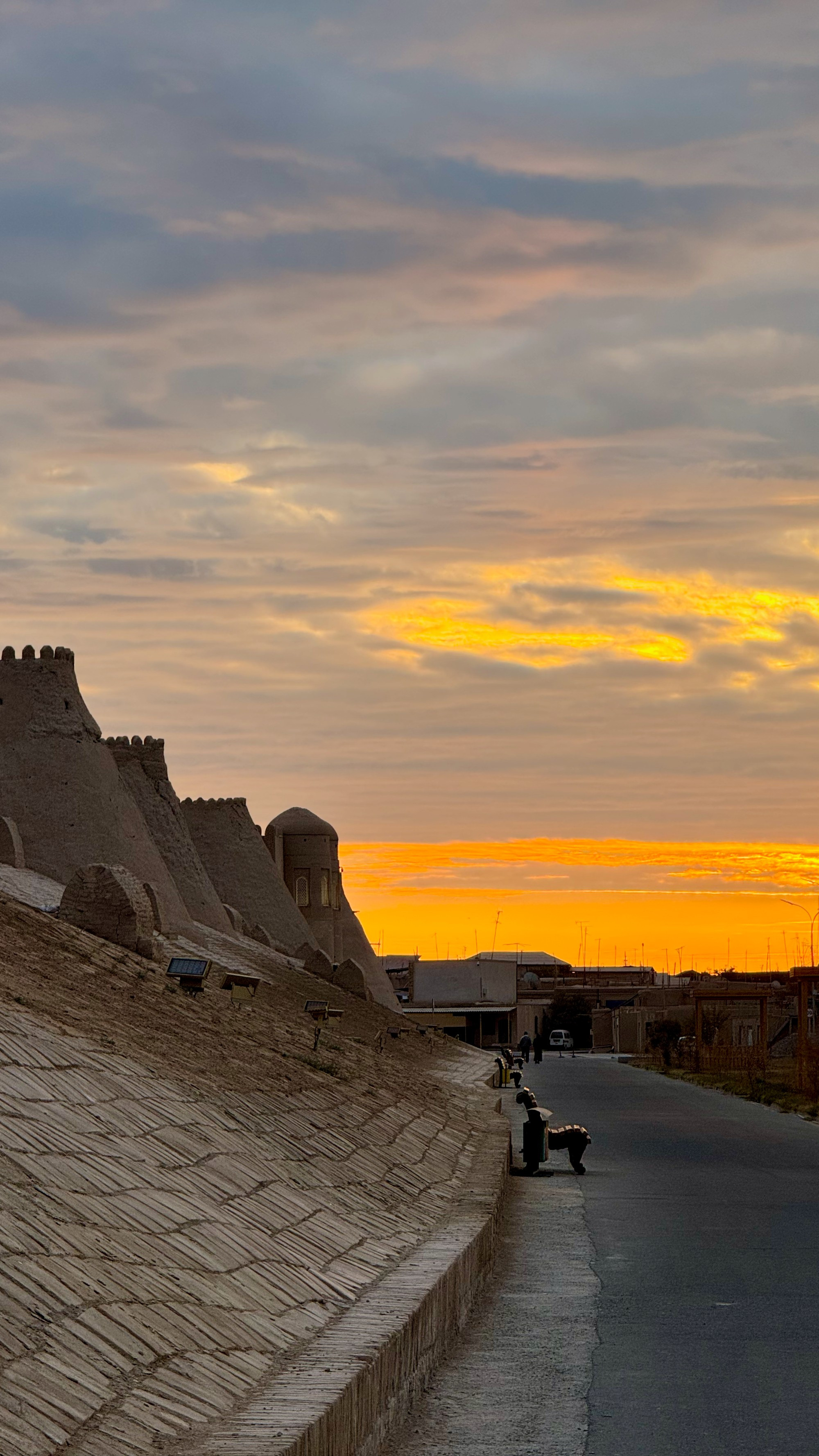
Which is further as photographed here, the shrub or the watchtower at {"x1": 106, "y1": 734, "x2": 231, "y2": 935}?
the shrub

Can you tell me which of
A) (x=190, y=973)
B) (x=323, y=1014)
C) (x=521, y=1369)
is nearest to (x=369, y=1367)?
(x=521, y=1369)

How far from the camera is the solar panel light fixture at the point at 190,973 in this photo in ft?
46.2

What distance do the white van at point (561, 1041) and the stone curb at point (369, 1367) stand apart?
85.4m

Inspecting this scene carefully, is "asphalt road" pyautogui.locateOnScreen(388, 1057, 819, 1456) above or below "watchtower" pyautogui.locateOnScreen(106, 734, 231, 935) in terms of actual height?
below

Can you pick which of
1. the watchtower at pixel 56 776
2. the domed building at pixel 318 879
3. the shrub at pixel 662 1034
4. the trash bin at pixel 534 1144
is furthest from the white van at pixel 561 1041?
the trash bin at pixel 534 1144

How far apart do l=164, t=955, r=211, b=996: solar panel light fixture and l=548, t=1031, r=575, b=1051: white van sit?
80760 mm

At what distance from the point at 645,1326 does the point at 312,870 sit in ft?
157

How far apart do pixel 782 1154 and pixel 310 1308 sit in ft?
50.6

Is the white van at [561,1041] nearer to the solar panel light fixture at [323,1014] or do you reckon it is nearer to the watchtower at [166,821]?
the watchtower at [166,821]

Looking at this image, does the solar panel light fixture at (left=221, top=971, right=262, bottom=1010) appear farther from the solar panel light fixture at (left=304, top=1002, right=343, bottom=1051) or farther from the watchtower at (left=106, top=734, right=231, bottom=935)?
the watchtower at (left=106, top=734, right=231, bottom=935)

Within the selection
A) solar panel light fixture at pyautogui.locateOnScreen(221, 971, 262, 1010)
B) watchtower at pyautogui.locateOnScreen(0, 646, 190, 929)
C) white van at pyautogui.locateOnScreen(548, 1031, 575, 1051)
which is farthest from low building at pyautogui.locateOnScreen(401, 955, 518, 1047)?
solar panel light fixture at pyautogui.locateOnScreen(221, 971, 262, 1010)

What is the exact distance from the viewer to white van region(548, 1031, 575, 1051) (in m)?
93.9

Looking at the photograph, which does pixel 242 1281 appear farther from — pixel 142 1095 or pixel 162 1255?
pixel 142 1095

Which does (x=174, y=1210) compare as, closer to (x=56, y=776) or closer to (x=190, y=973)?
(x=190, y=973)
